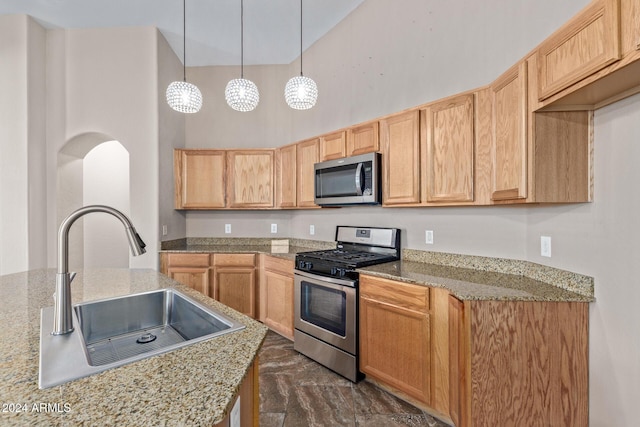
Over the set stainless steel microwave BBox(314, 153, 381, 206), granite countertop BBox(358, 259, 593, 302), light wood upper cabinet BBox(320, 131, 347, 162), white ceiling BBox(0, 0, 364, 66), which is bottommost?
granite countertop BBox(358, 259, 593, 302)

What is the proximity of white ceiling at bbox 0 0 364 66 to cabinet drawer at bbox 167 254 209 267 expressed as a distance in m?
2.50

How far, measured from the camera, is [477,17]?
7.33 feet

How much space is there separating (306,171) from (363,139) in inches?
31.7

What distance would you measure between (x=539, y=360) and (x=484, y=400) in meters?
0.35

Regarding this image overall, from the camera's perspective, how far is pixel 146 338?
1.34 m

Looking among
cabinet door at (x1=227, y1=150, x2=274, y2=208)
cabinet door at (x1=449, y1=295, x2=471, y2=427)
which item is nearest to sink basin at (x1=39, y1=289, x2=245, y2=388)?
cabinet door at (x1=449, y1=295, x2=471, y2=427)

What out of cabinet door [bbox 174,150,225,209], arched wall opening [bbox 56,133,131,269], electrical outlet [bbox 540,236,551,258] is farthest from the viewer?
arched wall opening [bbox 56,133,131,269]

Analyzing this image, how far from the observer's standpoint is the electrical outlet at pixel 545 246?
186 cm

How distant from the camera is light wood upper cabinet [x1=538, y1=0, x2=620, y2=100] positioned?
114cm

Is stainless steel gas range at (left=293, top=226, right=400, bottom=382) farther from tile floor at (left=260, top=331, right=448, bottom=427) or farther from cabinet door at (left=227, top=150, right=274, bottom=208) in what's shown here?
cabinet door at (left=227, top=150, right=274, bottom=208)

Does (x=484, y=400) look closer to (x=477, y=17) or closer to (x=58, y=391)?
(x=58, y=391)

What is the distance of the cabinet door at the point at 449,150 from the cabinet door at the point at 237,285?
6.97 ft

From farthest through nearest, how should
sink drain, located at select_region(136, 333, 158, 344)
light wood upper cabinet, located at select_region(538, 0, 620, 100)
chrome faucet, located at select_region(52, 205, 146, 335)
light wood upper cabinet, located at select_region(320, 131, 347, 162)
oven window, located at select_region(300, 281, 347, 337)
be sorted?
1. light wood upper cabinet, located at select_region(320, 131, 347, 162)
2. oven window, located at select_region(300, 281, 347, 337)
3. sink drain, located at select_region(136, 333, 158, 344)
4. light wood upper cabinet, located at select_region(538, 0, 620, 100)
5. chrome faucet, located at select_region(52, 205, 146, 335)

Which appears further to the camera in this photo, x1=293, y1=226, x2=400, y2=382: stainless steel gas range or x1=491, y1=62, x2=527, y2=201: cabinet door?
x1=293, y1=226, x2=400, y2=382: stainless steel gas range
